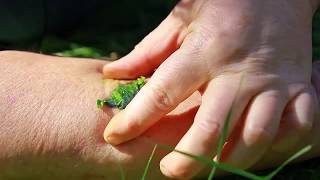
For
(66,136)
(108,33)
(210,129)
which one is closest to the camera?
(210,129)

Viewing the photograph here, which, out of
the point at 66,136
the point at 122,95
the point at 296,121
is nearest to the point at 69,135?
the point at 66,136

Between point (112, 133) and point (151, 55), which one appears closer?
point (112, 133)

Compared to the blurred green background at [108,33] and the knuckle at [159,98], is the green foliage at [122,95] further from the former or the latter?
the blurred green background at [108,33]

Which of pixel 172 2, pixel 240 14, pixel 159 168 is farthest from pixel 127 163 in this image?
pixel 172 2

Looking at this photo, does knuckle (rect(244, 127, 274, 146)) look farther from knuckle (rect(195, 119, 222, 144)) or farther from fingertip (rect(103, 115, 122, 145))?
fingertip (rect(103, 115, 122, 145))

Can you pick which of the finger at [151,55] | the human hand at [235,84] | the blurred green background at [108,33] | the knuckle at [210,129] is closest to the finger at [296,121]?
the human hand at [235,84]

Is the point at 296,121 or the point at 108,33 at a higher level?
the point at 296,121

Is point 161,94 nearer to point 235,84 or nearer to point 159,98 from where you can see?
point 159,98

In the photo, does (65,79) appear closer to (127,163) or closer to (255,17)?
(127,163)
